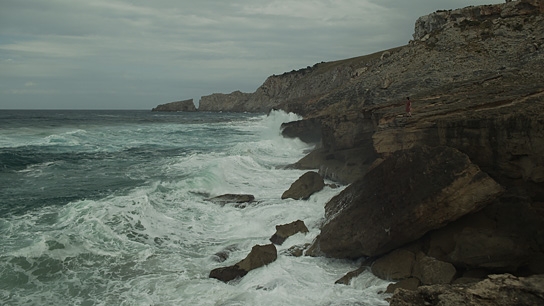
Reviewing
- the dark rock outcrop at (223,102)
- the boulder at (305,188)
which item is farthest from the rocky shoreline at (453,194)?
the dark rock outcrop at (223,102)

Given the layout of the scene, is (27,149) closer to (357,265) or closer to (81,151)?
(81,151)

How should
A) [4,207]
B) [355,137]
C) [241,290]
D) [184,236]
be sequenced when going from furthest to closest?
[355,137]
[4,207]
[184,236]
[241,290]

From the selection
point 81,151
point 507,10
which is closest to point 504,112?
point 507,10

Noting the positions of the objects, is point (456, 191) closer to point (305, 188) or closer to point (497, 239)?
point (497, 239)

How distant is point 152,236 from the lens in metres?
13.9

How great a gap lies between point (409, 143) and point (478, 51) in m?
13.8

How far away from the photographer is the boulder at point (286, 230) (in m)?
13.0

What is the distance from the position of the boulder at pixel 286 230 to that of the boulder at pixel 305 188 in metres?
3.76

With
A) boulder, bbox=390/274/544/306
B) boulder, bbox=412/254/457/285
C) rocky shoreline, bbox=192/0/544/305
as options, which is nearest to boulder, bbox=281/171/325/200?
rocky shoreline, bbox=192/0/544/305

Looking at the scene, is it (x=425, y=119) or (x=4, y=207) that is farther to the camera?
(x=4, y=207)

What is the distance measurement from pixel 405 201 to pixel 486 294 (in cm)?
572

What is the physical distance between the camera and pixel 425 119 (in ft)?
39.5

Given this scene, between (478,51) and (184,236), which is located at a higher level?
(478,51)

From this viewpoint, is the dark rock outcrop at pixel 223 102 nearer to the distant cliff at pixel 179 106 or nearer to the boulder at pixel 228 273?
the distant cliff at pixel 179 106
